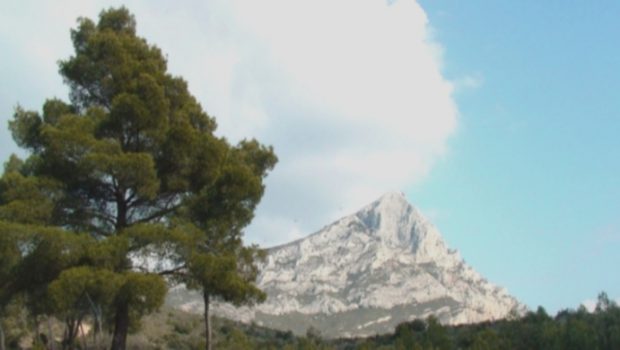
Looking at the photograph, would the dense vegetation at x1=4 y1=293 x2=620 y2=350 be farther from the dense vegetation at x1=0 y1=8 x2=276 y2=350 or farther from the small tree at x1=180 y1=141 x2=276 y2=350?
the small tree at x1=180 y1=141 x2=276 y2=350

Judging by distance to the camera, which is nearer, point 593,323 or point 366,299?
point 593,323

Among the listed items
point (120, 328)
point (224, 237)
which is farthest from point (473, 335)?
point (120, 328)

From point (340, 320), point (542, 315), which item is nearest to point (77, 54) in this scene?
point (542, 315)

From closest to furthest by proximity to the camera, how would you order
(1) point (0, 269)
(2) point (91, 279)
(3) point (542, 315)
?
(2) point (91, 279) < (1) point (0, 269) < (3) point (542, 315)

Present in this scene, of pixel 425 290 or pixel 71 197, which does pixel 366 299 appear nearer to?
pixel 425 290

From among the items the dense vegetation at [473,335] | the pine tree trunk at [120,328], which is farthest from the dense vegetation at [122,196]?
the dense vegetation at [473,335]

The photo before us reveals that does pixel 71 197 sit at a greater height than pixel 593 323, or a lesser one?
greater

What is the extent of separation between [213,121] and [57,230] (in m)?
5.56

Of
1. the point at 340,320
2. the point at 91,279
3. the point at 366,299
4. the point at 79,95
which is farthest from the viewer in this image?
the point at 366,299

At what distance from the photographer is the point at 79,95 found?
64.0 ft

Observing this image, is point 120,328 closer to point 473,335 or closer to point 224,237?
point 224,237

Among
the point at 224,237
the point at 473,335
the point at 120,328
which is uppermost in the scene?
the point at 224,237

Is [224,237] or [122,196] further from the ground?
[122,196]

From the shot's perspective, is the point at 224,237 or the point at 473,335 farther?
the point at 473,335
